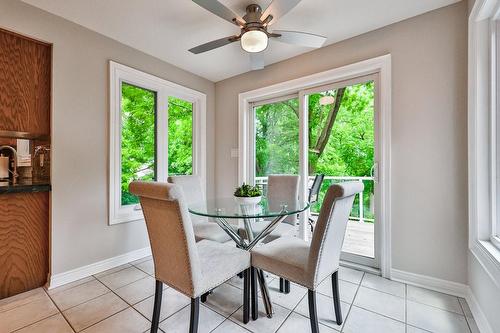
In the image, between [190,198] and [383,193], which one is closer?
[383,193]

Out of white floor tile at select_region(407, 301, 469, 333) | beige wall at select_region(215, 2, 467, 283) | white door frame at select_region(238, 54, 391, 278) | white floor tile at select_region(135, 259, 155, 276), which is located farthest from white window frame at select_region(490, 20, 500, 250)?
white floor tile at select_region(135, 259, 155, 276)

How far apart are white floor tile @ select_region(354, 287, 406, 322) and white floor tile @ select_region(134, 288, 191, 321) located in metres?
1.39

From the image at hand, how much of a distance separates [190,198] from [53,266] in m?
1.32

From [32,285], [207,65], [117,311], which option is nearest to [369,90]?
[207,65]

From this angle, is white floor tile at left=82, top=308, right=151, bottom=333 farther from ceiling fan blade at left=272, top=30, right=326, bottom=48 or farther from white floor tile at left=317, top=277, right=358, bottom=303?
ceiling fan blade at left=272, top=30, right=326, bottom=48

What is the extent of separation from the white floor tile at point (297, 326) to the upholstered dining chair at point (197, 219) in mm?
858

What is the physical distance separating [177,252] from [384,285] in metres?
1.93

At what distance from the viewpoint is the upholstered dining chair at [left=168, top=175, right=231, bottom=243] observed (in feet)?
7.14

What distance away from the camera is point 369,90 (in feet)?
8.16

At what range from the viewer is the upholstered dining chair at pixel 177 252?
1234 millimetres

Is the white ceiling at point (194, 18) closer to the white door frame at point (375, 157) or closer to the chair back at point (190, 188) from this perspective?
the white door frame at point (375, 157)

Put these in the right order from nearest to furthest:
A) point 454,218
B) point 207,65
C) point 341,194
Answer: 1. point 341,194
2. point 454,218
3. point 207,65

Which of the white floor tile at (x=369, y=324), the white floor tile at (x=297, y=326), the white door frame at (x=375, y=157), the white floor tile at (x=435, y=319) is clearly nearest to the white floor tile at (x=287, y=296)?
the white floor tile at (x=297, y=326)

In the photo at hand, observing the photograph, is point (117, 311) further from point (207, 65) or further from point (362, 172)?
point (207, 65)
